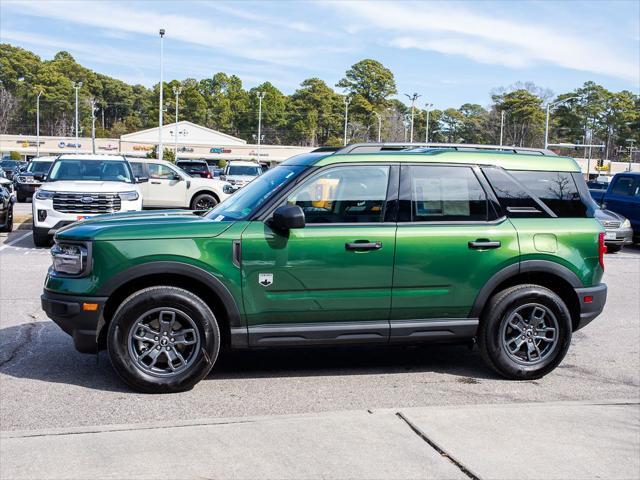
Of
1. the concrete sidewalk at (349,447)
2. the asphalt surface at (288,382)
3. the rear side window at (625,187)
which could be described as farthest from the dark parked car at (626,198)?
the concrete sidewalk at (349,447)

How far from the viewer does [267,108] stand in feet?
389

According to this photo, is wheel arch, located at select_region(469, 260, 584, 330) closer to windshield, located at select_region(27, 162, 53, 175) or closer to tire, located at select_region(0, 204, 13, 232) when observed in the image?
tire, located at select_region(0, 204, 13, 232)

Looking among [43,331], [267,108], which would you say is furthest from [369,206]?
[267,108]

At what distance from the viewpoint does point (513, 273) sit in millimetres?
5859

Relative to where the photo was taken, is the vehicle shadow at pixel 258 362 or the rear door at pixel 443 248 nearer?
the rear door at pixel 443 248

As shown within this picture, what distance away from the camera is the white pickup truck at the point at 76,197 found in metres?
13.1

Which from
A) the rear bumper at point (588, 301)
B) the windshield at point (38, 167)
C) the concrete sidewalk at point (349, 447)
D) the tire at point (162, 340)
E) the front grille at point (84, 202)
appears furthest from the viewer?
the windshield at point (38, 167)

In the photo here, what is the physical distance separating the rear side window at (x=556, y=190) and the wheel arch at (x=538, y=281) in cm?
52

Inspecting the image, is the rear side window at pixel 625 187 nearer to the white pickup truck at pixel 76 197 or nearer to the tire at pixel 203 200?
the tire at pixel 203 200

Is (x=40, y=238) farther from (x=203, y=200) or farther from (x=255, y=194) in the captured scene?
(x=255, y=194)

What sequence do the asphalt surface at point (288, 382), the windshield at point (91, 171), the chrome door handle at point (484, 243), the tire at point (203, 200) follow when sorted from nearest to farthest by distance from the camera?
the asphalt surface at point (288, 382)
the chrome door handle at point (484, 243)
the windshield at point (91, 171)
the tire at point (203, 200)

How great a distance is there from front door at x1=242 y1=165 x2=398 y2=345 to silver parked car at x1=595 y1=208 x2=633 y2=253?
1232 centimetres

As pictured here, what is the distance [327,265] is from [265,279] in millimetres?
489

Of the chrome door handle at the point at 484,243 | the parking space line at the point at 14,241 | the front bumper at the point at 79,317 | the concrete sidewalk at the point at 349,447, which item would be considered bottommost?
the parking space line at the point at 14,241
